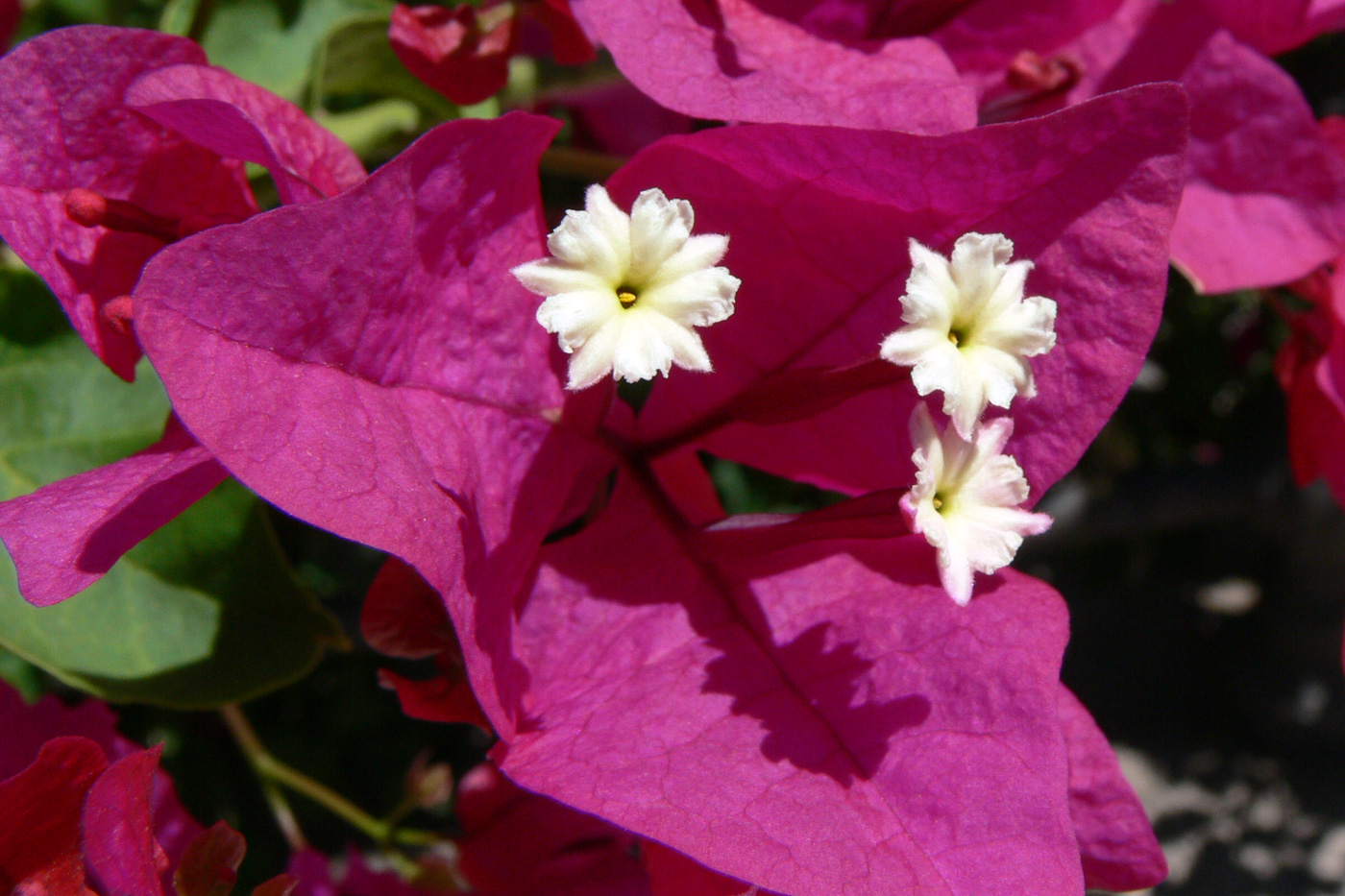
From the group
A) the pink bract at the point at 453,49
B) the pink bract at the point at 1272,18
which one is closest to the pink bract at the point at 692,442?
the pink bract at the point at 453,49

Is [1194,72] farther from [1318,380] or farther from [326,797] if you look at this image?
[326,797]

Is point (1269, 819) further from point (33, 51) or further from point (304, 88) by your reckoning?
point (33, 51)

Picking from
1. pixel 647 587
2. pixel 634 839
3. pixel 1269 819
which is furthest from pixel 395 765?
pixel 1269 819

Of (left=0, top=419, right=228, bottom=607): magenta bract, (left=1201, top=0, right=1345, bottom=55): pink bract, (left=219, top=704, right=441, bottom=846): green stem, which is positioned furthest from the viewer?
(left=219, top=704, right=441, bottom=846): green stem

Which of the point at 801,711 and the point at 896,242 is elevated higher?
the point at 896,242

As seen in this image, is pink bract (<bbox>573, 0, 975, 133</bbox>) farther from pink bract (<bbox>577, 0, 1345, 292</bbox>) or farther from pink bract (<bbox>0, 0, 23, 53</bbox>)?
pink bract (<bbox>0, 0, 23, 53</bbox>)

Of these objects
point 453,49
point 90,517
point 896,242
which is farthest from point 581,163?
point 90,517

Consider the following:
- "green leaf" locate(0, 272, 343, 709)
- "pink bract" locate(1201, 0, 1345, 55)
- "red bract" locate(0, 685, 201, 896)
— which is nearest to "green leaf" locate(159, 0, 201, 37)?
"green leaf" locate(0, 272, 343, 709)
